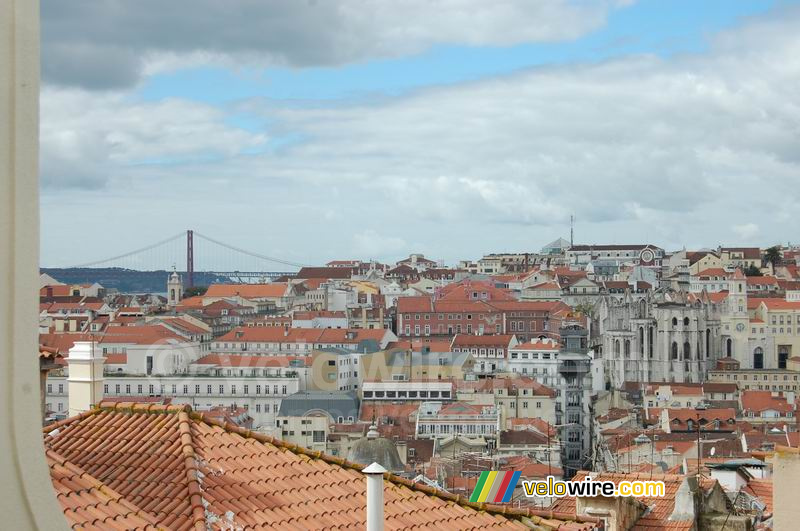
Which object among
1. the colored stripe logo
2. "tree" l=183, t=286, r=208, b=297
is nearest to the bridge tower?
"tree" l=183, t=286, r=208, b=297

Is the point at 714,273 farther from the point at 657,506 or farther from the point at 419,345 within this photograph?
the point at 657,506

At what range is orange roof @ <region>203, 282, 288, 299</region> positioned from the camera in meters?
81.7

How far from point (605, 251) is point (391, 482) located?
10141 cm

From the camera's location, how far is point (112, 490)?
368cm

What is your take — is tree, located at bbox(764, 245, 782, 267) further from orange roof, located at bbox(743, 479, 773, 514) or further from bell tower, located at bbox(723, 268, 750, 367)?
orange roof, located at bbox(743, 479, 773, 514)

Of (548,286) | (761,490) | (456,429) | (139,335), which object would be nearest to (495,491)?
(761,490)

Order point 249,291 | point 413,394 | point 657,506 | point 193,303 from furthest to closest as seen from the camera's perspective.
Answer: point 249,291, point 193,303, point 413,394, point 657,506

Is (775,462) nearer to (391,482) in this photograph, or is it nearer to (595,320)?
(391,482)

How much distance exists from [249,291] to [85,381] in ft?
256

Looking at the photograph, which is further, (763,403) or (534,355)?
(534,355)

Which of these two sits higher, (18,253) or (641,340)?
(18,253)

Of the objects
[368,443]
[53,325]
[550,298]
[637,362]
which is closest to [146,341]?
[53,325]

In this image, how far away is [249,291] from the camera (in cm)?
8300

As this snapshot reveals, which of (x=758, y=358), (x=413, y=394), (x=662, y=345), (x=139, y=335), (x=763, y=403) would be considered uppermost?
(x=139, y=335)
